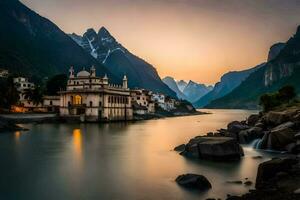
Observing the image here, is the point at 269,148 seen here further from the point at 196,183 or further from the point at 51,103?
the point at 51,103

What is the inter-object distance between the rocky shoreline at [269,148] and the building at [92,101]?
59.8 meters

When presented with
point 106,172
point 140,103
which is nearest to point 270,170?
point 106,172

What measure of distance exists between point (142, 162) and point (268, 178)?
16322 mm

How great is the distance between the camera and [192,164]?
120 feet

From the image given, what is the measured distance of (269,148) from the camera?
45.6 metres

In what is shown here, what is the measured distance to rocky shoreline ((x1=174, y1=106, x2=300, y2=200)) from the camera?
2330 cm

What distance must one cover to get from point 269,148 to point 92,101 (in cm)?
7449

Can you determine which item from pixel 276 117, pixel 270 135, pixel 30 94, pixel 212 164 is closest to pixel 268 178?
pixel 212 164

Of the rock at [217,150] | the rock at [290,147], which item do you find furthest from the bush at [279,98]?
the rock at [217,150]

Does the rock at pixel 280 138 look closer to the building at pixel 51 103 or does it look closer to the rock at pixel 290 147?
the rock at pixel 290 147

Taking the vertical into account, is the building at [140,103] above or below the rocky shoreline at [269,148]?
above

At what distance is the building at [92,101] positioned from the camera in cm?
11275

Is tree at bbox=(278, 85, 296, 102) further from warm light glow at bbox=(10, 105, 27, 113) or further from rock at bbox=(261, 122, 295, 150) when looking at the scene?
warm light glow at bbox=(10, 105, 27, 113)

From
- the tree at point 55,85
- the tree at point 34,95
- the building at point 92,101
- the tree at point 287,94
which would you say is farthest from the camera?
the tree at point 55,85
